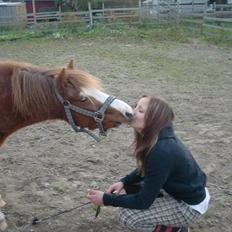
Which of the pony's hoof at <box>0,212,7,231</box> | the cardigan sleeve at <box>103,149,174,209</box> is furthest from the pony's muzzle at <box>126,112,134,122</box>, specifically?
the pony's hoof at <box>0,212,7,231</box>

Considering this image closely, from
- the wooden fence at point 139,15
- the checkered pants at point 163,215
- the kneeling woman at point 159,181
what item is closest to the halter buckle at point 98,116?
the kneeling woman at point 159,181

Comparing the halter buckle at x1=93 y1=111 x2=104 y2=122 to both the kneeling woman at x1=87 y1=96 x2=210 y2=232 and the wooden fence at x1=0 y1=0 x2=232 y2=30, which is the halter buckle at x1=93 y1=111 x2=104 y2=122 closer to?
the kneeling woman at x1=87 y1=96 x2=210 y2=232

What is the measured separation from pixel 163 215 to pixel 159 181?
277 millimetres

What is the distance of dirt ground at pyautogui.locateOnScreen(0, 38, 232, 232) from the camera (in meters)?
2.99

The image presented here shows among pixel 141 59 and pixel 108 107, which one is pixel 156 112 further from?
pixel 141 59

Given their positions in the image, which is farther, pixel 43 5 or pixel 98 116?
pixel 43 5

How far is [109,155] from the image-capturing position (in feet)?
13.3

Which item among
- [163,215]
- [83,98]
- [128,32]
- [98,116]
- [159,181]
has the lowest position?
[128,32]

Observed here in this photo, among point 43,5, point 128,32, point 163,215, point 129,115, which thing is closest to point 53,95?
point 129,115

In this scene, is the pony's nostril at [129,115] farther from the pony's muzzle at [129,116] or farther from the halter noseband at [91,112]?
the halter noseband at [91,112]

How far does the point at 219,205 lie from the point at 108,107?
126cm

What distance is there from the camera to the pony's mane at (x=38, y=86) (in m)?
2.50

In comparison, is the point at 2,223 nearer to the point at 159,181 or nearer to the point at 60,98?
the point at 60,98

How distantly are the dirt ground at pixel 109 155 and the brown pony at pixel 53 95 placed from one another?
31.8 inches
